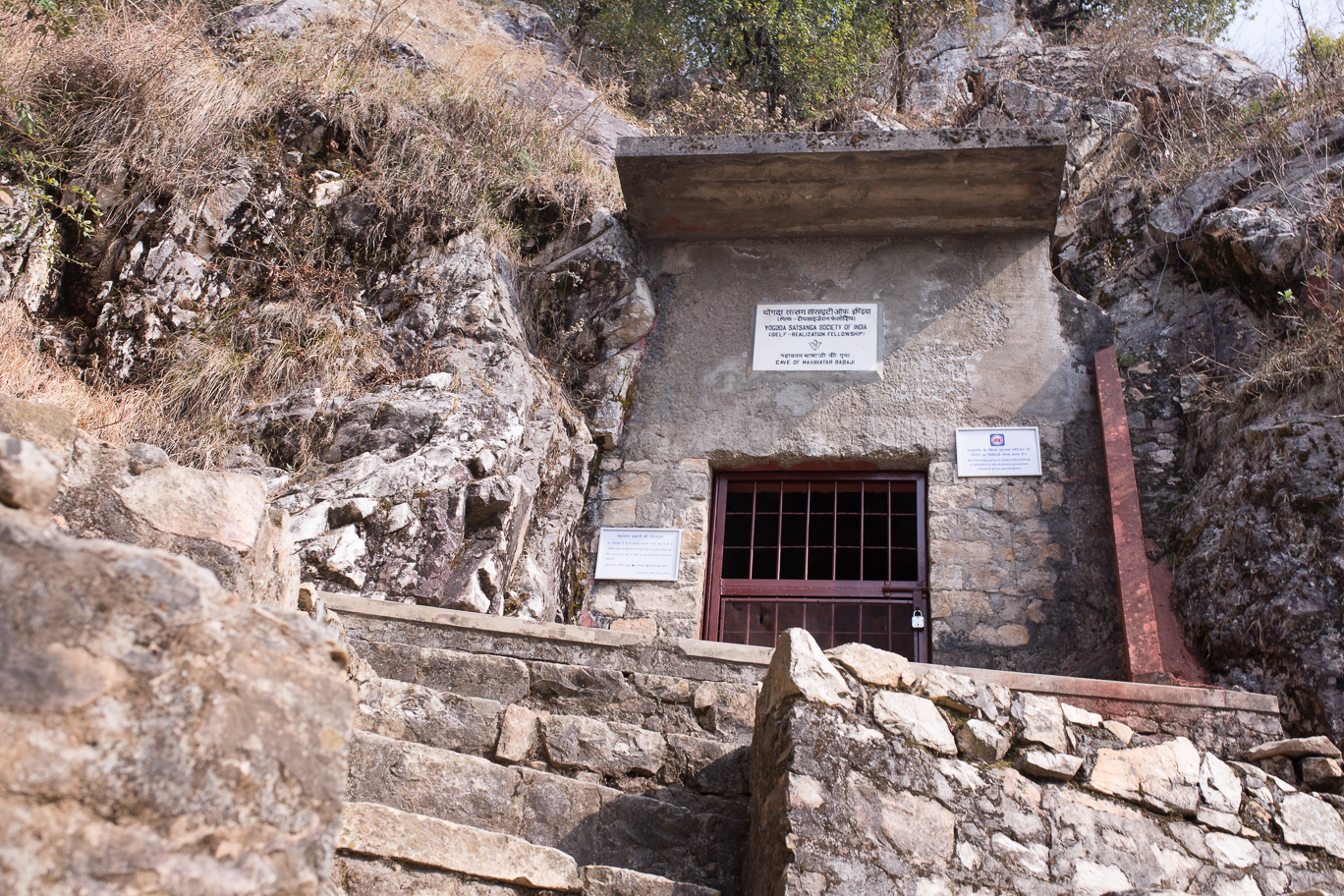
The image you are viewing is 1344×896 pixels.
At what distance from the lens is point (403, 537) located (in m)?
5.09

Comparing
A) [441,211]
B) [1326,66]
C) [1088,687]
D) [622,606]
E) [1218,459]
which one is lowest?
[1088,687]

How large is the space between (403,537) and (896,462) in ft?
10.8

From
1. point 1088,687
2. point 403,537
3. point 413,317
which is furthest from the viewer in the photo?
point 413,317

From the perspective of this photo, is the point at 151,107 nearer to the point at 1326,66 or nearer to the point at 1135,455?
the point at 1135,455

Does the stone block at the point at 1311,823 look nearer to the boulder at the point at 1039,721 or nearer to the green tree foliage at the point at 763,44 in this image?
the boulder at the point at 1039,721

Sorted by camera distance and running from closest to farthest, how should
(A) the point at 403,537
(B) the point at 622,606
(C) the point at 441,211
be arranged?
(A) the point at 403,537 → (B) the point at 622,606 → (C) the point at 441,211

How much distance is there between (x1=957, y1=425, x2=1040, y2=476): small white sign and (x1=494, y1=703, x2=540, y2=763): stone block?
3.80m

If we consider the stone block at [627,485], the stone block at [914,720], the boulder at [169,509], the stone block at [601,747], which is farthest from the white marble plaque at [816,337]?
the boulder at [169,509]

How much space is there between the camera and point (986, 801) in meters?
2.81

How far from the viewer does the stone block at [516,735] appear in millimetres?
3293

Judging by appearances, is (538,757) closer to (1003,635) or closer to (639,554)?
(639,554)

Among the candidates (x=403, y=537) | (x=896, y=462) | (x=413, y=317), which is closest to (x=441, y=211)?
(x=413, y=317)

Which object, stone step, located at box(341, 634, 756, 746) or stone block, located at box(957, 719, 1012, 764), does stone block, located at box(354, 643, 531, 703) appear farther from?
stone block, located at box(957, 719, 1012, 764)

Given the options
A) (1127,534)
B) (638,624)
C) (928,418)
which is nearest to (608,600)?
(638,624)
